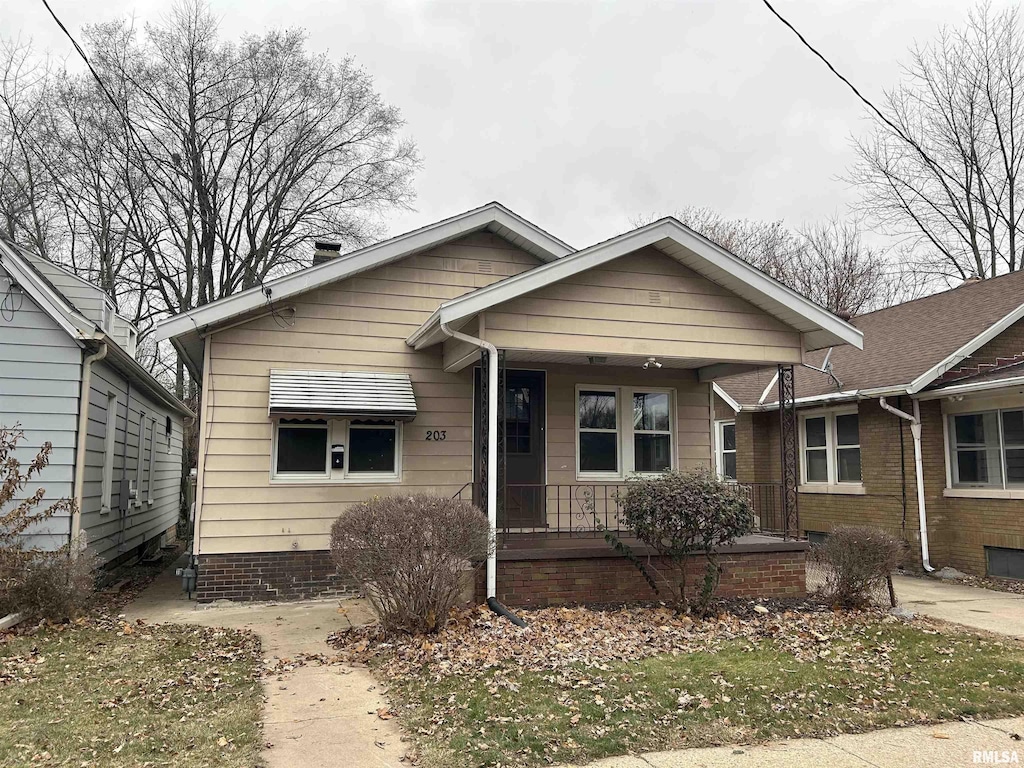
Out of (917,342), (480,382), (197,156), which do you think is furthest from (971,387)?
(197,156)

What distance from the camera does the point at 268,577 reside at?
9211 millimetres

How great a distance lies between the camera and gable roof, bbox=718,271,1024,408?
38.3 ft

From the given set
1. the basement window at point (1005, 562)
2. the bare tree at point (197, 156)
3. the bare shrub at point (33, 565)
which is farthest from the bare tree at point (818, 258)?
the bare shrub at point (33, 565)

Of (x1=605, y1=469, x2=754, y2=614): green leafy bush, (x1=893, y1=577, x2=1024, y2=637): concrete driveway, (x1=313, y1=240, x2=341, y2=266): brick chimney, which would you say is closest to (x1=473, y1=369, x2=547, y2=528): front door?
(x1=605, y1=469, x2=754, y2=614): green leafy bush

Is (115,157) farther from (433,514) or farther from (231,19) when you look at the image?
(433,514)

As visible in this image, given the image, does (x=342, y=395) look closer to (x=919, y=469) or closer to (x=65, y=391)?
A: (x=65, y=391)

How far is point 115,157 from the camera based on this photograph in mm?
21906

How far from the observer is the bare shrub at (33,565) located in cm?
761

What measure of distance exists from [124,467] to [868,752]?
37.7 ft

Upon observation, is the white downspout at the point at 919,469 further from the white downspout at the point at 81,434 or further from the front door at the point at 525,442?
the white downspout at the point at 81,434

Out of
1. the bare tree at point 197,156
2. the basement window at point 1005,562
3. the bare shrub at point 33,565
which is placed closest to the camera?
the bare shrub at point 33,565

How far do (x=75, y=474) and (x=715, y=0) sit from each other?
8.98 meters

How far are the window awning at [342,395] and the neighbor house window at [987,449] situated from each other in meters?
8.52

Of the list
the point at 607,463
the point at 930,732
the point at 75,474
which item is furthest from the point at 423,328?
the point at 930,732
